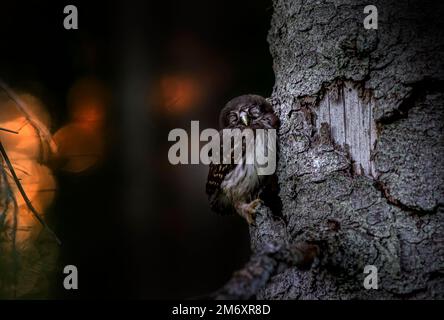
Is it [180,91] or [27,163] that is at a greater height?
[180,91]

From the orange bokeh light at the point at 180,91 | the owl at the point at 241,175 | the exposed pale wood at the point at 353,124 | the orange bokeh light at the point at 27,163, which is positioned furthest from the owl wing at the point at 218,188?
the orange bokeh light at the point at 180,91

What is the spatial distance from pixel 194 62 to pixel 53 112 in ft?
4.01

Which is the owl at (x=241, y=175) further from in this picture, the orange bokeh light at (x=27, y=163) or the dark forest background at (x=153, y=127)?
the orange bokeh light at (x=27, y=163)

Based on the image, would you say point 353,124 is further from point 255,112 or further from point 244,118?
point 244,118

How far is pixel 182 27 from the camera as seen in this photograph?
3701mm

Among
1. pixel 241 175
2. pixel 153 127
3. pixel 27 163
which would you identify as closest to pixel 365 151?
pixel 241 175

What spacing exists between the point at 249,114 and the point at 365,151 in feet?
2.83

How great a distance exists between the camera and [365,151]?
167cm

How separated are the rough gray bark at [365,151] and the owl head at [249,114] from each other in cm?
23

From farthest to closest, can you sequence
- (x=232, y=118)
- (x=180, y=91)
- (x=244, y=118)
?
(x=180, y=91) < (x=232, y=118) < (x=244, y=118)

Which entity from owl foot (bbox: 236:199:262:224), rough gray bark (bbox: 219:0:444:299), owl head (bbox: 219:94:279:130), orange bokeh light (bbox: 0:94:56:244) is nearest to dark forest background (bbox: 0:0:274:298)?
orange bokeh light (bbox: 0:94:56:244)

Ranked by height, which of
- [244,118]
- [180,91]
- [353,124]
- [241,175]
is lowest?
[241,175]
